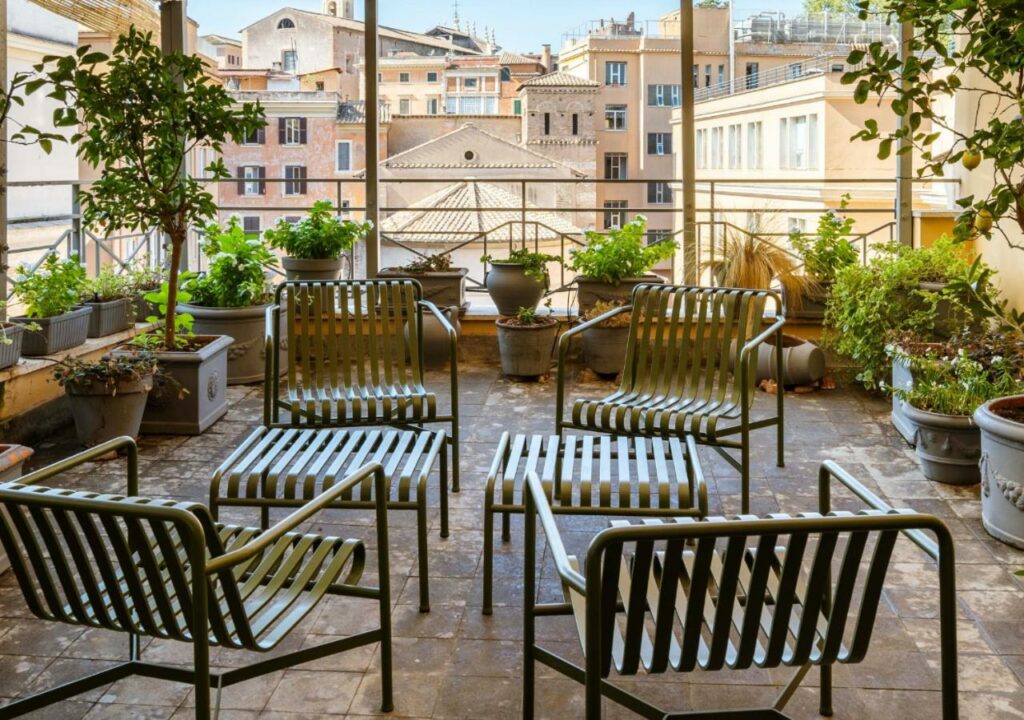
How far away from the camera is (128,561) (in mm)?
1946

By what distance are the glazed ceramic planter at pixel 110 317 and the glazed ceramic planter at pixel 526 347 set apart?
1.92m

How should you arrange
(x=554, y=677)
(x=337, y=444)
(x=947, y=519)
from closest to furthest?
(x=554, y=677) → (x=337, y=444) → (x=947, y=519)

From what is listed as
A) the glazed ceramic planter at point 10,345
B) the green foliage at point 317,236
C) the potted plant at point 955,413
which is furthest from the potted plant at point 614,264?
the glazed ceramic planter at point 10,345

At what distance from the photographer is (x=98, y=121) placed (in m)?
4.62

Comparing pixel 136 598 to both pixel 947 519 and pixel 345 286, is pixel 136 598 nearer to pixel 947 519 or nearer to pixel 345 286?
pixel 345 286

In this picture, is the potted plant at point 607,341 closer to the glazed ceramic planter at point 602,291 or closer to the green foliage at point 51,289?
the glazed ceramic planter at point 602,291

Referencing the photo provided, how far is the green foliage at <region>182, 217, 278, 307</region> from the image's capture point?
18.9 feet

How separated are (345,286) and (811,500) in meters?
1.88

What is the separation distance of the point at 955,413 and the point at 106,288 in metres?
4.01

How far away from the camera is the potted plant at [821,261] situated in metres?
6.07

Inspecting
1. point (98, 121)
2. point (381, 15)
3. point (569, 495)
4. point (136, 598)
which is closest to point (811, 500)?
point (569, 495)

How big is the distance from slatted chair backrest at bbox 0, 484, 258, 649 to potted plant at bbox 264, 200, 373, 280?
4.05 m

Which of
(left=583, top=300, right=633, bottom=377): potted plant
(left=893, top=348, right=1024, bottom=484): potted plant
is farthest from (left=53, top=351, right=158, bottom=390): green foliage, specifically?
(left=893, top=348, right=1024, bottom=484): potted plant

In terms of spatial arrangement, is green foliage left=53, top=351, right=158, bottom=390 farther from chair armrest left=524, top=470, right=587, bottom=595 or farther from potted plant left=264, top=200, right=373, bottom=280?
chair armrest left=524, top=470, right=587, bottom=595
